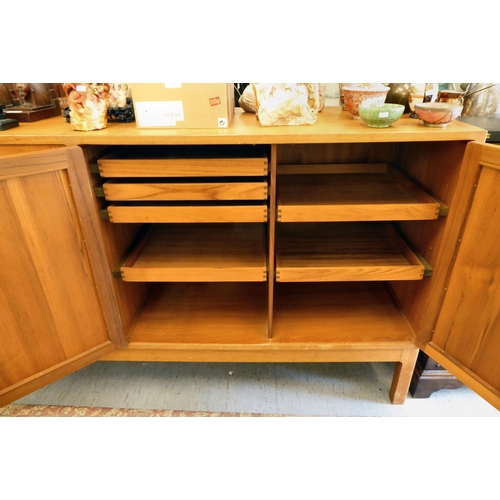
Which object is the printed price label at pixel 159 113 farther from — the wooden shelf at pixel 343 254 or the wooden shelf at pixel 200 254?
the wooden shelf at pixel 343 254

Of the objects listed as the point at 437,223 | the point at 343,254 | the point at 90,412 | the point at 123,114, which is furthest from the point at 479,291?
the point at 90,412

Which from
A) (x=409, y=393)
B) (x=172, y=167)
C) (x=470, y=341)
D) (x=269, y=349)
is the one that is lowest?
(x=409, y=393)

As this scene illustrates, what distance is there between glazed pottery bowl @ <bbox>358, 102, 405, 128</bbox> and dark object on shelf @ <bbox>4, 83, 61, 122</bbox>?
38.9 inches

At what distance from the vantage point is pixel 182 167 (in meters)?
0.96

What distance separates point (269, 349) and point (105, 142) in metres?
0.82

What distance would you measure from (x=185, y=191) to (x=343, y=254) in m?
0.60

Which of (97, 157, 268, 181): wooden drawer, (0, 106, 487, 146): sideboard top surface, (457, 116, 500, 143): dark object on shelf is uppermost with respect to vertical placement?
(0, 106, 487, 146): sideboard top surface

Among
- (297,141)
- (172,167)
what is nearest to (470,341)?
(297,141)

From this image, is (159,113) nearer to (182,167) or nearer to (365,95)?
(182,167)

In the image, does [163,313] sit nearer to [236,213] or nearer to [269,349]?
[269,349]

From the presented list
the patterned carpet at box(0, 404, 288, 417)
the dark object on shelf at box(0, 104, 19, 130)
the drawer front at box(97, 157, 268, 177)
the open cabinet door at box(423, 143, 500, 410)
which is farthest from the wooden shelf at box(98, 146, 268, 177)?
the patterned carpet at box(0, 404, 288, 417)

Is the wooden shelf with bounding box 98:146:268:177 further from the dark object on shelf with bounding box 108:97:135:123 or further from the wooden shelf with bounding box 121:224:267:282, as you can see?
the wooden shelf with bounding box 121:224:267:282

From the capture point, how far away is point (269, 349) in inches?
47.2

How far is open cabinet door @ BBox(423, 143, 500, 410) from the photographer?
2.77 ft
